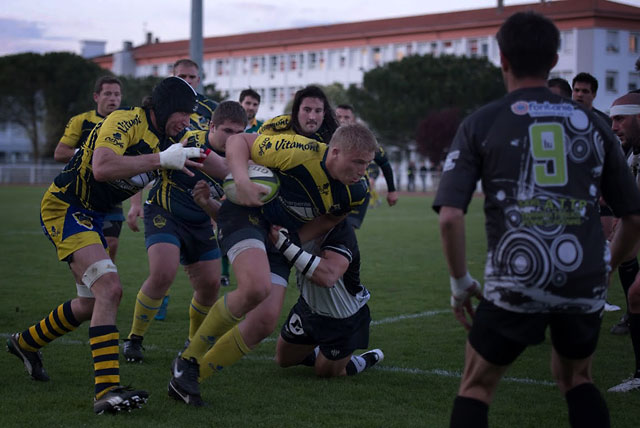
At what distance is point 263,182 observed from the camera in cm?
537

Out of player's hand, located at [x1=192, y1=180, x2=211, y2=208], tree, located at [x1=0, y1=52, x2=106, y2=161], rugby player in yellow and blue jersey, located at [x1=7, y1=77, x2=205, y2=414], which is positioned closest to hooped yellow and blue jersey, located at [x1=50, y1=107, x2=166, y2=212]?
rugby player in yellow and blue jersey, located at [x1=7, y1=77, x2=205, y2=414]

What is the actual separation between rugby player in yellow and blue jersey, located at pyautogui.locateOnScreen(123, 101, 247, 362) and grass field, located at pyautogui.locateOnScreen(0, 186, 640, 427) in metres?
0.42

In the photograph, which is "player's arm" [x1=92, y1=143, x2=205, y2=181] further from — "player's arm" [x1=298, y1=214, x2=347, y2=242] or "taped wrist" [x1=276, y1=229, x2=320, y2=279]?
"player's arm" [x1=298, y1=214, x2=347, y2=242]

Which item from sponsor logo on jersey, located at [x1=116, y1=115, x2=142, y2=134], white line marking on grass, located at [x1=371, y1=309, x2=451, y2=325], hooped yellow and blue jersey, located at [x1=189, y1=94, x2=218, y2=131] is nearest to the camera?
sponsor logo on jersey, located at [x1=116, y1=115, x2=142, y2=134]

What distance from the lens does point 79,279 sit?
558 cm

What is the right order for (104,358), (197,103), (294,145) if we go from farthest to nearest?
1. (197,103)
2. (294,145)
3. (104,358)

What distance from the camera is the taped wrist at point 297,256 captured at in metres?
5.63

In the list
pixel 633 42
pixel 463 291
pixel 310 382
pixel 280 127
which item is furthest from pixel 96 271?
pixel 633 42

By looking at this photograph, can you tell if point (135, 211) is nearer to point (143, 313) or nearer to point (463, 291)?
point (143, 313)

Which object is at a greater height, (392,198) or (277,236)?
(392,198)

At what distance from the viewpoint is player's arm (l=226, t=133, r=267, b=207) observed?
5.25 meters

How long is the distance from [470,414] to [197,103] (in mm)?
5495

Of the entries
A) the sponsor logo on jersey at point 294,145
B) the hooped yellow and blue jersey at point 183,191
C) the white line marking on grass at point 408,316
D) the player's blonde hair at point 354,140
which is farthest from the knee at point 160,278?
the white line marking on grass at point 408,316

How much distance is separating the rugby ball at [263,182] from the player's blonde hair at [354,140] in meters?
0.48
